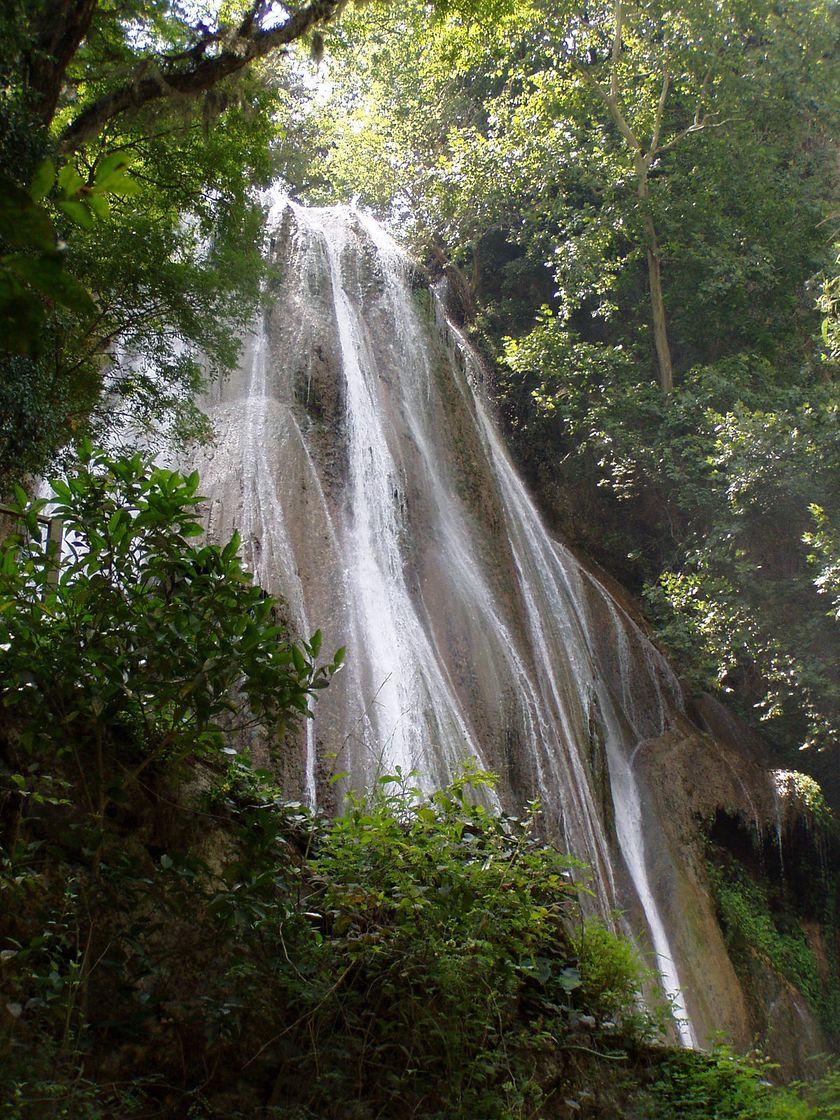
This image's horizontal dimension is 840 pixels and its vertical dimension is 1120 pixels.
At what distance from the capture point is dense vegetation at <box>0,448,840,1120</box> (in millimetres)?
3100

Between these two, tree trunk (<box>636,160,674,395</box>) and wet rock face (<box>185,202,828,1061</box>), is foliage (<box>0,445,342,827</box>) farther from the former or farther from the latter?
tree trunk (<box>636,160,674,395</box>)

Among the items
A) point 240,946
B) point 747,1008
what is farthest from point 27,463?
point 747,1008

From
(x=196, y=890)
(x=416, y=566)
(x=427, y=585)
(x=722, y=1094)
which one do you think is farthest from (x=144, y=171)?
(x=722, y=1094)

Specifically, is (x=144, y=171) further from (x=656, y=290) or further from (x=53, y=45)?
(x=656, y=290)

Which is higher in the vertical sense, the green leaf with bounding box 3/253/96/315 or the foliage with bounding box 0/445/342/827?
the foliage with bounding box 0/445/342/827

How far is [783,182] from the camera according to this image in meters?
17.5

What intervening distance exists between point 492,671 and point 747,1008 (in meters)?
5.48

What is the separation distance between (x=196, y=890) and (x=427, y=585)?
7.88 meters

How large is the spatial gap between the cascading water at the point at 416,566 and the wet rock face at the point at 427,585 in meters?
0.03

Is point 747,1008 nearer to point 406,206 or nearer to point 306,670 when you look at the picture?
point 306,670

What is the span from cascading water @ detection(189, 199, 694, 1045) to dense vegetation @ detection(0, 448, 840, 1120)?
3637 mm

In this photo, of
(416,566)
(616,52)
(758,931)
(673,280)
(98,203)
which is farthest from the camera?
(673,280)

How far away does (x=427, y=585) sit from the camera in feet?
36.2

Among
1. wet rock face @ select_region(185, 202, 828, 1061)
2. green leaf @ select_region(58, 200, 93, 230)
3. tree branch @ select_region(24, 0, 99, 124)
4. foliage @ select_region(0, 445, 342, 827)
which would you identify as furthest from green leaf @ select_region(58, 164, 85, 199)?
wet rock face @ select_region(185, 202, 828, 1061)
